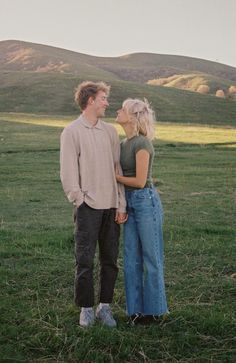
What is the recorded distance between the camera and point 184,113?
85.6 metres

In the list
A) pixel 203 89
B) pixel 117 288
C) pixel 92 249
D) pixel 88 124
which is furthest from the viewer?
pixel 203 89

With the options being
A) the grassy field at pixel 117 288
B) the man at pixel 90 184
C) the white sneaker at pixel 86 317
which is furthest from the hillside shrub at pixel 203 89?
the white sneaker at pixel 86 317

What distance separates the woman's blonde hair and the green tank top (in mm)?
92

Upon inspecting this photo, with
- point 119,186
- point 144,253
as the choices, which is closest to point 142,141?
point 119,186

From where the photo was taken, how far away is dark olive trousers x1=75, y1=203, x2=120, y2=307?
651 cm

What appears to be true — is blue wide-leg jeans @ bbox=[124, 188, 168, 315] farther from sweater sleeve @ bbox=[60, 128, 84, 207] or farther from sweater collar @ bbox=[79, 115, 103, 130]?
sweater collar @ bbox=[79, 115, 103, 130]

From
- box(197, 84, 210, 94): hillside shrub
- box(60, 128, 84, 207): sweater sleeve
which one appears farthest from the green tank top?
box(197, 84, 210, 94): hillside shrub

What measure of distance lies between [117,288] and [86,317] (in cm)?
157

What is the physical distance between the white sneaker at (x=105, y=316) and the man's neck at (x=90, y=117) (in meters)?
2.17

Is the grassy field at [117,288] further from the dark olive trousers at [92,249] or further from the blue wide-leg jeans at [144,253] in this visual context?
the dark olive trousers at [92,249]

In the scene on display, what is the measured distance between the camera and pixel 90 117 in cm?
648

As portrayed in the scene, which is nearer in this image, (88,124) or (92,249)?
(88,124)

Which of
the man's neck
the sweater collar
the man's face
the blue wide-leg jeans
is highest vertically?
the man's face

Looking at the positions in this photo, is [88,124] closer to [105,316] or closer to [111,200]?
[111,200]
